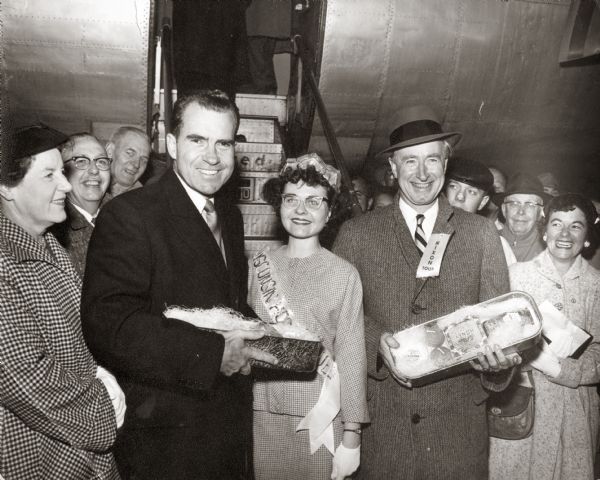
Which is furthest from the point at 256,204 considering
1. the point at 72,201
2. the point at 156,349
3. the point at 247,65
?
the point at 156,349

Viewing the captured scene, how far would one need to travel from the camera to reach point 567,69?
21.7 ft

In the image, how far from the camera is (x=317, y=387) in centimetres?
256

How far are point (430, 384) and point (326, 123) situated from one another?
3515 millimetres

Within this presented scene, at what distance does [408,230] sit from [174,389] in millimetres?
1464

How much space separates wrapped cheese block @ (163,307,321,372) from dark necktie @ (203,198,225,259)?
398mm

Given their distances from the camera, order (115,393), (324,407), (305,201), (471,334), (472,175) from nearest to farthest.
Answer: (115,393) → (471,334) → (324,407) → (305,201) → (472,175)

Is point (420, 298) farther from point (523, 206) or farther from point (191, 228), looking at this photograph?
point (523, 206)

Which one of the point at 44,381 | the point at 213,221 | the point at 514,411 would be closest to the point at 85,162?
the point at 213,221

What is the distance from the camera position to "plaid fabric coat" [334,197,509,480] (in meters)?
2.46

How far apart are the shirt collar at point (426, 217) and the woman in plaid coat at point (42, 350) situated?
5.61 ft

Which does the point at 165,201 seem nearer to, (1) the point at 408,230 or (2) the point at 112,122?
(1) the point at 408,230

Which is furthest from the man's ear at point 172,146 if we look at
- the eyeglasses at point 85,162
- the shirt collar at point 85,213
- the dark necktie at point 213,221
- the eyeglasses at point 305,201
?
the eyeglasses at point 85,162

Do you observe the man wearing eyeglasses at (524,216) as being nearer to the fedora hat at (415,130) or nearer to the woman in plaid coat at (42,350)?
the fedora hat at (415,130)

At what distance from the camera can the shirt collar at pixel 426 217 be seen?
2.69 meters
